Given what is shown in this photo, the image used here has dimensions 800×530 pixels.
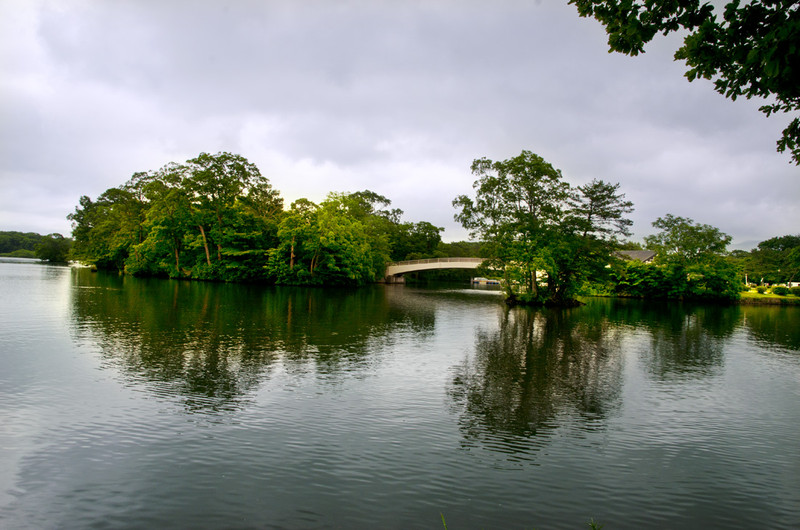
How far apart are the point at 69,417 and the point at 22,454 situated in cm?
162

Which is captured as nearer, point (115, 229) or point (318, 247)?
point (318, 247)

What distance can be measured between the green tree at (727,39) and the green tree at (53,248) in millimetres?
134407

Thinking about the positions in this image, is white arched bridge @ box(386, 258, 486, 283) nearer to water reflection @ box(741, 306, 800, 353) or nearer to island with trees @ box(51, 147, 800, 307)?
island with trees @ box(51, 147, 800, 307)

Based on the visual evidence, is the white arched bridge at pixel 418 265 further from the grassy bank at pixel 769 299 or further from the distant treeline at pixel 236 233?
the grassy bank at pixel 769 299

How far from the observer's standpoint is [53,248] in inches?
4488

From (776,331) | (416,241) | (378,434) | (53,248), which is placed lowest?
(378,434)

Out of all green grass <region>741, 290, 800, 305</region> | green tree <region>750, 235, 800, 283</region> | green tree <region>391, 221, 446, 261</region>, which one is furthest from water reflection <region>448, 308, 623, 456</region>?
green tree <region>750, 235, 800, 283</region>

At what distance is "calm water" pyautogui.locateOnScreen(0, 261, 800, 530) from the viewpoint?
5.78 metres

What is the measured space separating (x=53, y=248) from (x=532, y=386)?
135657 millimetres

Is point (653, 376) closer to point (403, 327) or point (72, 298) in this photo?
point (403, 327)

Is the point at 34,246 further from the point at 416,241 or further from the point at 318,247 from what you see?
the point at 318,247

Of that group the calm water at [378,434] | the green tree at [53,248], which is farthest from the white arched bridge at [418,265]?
the green tree at [53,248]

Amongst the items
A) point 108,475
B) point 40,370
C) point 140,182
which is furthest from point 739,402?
point 140,182

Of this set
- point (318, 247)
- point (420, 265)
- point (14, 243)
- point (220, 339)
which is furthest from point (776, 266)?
point (14, 243)
